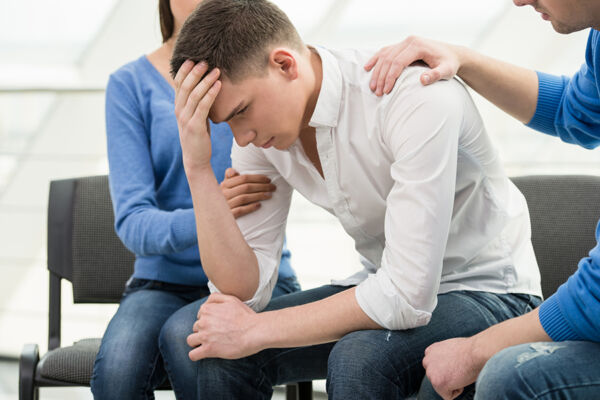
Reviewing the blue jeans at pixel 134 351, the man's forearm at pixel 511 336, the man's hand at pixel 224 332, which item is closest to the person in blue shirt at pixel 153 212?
the blue jeans at pixel 134 351

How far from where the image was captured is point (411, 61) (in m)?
1.17

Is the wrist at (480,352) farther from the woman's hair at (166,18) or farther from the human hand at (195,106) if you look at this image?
the woman's hair at (166,18)

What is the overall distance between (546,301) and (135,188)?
3.22 ft

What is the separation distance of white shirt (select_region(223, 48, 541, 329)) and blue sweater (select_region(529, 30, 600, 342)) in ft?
0.59

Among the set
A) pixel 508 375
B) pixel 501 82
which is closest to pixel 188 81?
pixel 501 82

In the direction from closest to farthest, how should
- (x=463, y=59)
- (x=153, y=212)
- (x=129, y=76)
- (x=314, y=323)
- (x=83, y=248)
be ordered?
(x=314, y=323) → (x=463, y=59) → (x=153, y=212) → (x=129, y=76) → (x=83, y=248)

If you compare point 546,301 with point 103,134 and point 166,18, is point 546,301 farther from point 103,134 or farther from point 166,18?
point 103,134

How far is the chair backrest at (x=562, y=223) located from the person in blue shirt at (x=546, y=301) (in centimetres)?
25

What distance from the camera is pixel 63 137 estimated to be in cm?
278

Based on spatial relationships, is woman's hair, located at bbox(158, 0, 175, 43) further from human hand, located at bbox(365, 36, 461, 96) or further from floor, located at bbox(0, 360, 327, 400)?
floor, located at bbox(0, 360, 327, 400)

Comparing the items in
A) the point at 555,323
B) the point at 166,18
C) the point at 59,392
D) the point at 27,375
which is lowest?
the point at 59,392

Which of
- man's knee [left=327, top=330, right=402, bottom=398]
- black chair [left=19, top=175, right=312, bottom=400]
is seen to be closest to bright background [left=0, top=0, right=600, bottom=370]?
black chair [left=19, top=175, right=312, bottom=400]

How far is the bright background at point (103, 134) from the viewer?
2.55 meters

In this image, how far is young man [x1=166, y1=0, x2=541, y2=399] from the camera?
1089 mm
